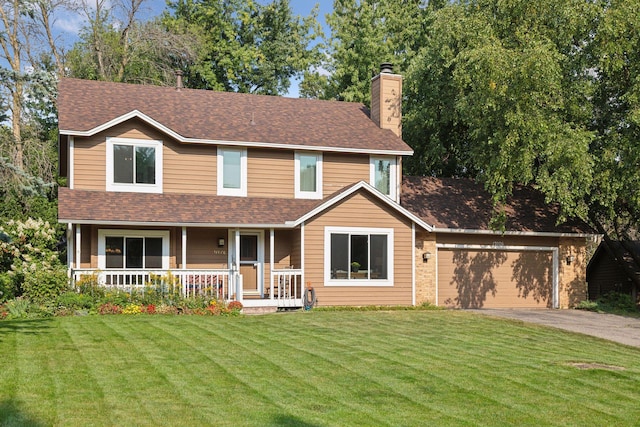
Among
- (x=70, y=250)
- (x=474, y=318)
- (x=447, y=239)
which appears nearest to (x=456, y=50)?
(x=447, y=239)

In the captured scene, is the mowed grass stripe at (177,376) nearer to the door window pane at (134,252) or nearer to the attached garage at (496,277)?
the door window pane at (134,252)

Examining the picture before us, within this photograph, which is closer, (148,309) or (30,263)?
(148,309)

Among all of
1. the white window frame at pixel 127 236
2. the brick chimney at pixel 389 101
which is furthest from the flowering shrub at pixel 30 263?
the brick chimney at pixel 389 101

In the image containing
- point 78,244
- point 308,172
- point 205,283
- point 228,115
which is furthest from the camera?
point 228,115

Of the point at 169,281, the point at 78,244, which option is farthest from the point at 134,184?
the point at 169,281

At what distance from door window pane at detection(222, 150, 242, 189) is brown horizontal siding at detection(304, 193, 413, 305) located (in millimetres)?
3041

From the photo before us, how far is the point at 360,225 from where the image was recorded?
23.1 meters

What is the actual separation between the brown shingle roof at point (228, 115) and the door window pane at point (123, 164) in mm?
987

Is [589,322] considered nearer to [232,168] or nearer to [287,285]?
[287,285]

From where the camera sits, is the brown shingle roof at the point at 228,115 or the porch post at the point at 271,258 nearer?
the porch post at the point at 271,258

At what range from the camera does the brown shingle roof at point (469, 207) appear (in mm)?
25359

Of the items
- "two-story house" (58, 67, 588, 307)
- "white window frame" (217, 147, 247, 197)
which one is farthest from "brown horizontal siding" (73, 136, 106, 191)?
"white window frame" (217, 147, 247, 197)

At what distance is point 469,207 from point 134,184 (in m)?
11.2

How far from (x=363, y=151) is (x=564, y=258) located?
796 centimetres
